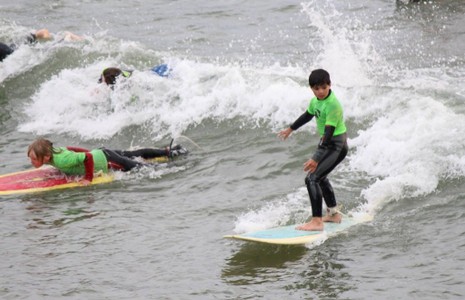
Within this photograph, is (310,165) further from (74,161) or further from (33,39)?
(33,39)

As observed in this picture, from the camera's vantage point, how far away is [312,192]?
7398 mm

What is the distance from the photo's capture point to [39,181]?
10094 millimetres

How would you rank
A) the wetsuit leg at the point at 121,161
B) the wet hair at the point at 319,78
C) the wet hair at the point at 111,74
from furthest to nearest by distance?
the wet hair at the point at 111,74 → the wetsuit leg at the point at 121,161 → the wet hair at the point at 319,78

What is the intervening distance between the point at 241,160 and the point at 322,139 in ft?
10.5

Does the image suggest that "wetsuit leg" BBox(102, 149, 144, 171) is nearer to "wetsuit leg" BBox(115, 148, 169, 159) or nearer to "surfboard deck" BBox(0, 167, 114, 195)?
"surfboard deck" BBox(0, 167, 114, 195)

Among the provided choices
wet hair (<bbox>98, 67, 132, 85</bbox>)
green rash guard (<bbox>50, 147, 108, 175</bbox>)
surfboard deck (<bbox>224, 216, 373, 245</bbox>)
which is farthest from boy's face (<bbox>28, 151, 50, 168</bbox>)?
surfboard deck (<bbox>224, 216, 373, 245</bbox>)

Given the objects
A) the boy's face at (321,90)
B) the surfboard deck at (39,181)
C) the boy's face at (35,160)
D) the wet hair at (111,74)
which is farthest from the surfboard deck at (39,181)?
the boy's face at (321,90)

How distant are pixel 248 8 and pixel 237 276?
15.2m

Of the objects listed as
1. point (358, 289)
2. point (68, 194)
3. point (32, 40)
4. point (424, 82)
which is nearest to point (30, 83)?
point (32, 40)

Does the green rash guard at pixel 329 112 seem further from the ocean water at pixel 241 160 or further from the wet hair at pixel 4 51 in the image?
the wet hair at pixel 4 51

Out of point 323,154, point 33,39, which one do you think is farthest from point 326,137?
point 33,39

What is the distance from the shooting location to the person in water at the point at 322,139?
23.9ft

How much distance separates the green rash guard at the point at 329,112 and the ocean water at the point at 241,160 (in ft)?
3.48

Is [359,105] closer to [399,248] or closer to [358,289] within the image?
[399,248]
